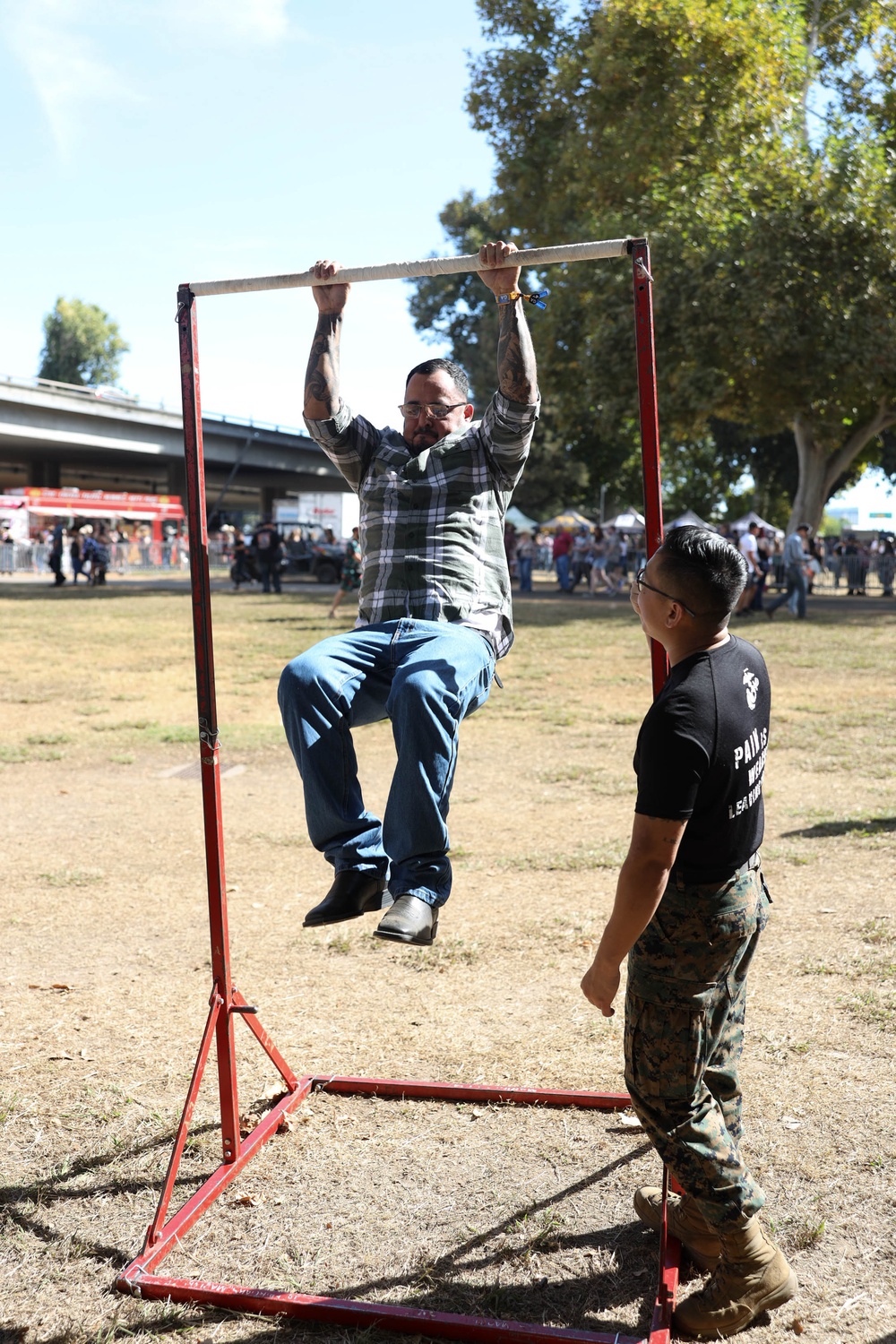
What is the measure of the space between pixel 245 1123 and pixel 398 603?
1.90m

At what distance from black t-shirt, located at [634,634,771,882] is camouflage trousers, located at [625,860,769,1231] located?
10cm

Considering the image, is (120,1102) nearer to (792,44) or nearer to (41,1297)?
(41,1297)

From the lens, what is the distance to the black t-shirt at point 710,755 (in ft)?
8.47

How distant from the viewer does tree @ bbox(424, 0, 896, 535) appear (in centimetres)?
2239

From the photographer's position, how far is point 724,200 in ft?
78.7

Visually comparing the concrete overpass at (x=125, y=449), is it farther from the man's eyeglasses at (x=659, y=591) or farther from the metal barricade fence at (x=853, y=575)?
the man's eyeglasses at (x=659, y=591)

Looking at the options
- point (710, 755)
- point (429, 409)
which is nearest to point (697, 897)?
point (710, 755)

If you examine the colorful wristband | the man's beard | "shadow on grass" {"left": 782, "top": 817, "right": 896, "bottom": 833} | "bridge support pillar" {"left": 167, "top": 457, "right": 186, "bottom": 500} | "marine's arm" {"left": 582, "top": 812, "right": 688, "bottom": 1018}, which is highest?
"bridge support pillar" {"left": 167, "top": 457, "right": 186, "bottom": 500}

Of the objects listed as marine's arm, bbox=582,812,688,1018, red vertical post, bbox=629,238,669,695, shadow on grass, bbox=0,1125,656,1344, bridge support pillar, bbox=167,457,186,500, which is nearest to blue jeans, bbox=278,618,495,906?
red vertical post, bbox=629,238,669,695

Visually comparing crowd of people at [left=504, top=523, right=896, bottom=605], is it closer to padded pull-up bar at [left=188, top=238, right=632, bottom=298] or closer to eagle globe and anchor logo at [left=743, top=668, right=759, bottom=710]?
padded pull-up bar at [left=188, top=238, right=632, bottom=298]

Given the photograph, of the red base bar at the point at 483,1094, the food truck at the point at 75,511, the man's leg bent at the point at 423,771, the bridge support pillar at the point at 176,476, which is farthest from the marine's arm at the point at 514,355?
the bridge support pillar at the point at 176,476

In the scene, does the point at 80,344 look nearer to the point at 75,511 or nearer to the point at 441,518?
the point at 75,511

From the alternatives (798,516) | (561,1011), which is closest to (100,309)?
(798,516)

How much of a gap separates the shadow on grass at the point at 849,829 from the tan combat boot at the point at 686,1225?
448 centimetres
